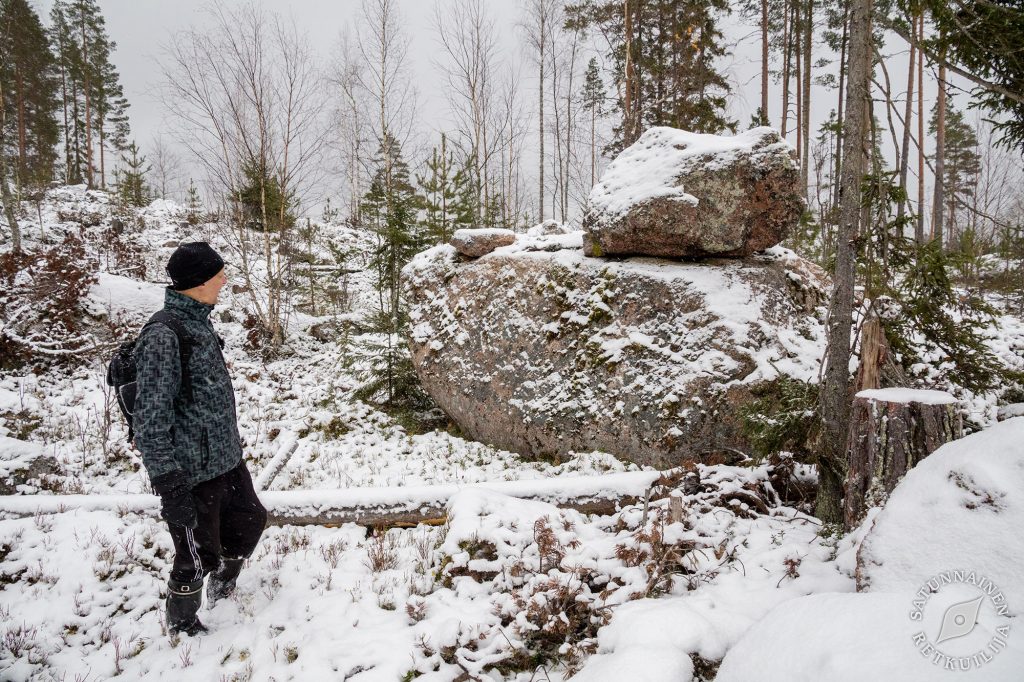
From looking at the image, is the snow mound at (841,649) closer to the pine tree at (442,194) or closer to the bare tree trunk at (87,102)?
the pine tree at (442,194)

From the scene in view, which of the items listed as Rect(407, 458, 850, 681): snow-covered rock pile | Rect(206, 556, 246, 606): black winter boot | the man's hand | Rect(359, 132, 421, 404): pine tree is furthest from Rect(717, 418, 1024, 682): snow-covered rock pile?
Rect(359, 132, 421, 404): pine tree

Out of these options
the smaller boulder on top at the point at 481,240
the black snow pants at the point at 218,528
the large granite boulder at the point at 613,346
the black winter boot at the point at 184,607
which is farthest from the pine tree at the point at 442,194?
the black winter boot at the point at 184,607

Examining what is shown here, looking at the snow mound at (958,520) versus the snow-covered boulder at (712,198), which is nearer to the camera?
the snow mound at (958,520)

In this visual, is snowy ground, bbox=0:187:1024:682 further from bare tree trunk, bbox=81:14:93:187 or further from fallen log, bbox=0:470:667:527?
bare tree trunk, bbox=81:14:93:187

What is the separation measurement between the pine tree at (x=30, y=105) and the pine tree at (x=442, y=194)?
16.7 metres

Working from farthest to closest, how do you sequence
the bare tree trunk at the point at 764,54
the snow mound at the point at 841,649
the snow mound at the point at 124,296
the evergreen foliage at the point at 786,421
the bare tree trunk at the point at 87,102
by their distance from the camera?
the bare tree trunk at the point at 87,102, the bare tree trunk at the point at 764,54, the snow mound at the point at 124,296, the evergreen foliage at the point at 786,421, the snow mound at the point at 841,649

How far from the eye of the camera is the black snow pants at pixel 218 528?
2887 mm

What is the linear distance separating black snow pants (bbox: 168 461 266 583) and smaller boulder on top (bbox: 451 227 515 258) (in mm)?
5342

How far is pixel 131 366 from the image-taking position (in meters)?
2.81

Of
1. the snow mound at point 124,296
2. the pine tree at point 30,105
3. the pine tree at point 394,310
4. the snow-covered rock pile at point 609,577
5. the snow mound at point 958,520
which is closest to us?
the snow mound at point 958,520

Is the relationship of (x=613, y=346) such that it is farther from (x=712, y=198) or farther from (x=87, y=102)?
(x=87, y=102)

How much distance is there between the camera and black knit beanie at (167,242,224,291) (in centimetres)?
283

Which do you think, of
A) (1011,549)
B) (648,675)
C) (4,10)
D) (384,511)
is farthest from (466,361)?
(4,10)

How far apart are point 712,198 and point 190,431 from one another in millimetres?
5799
